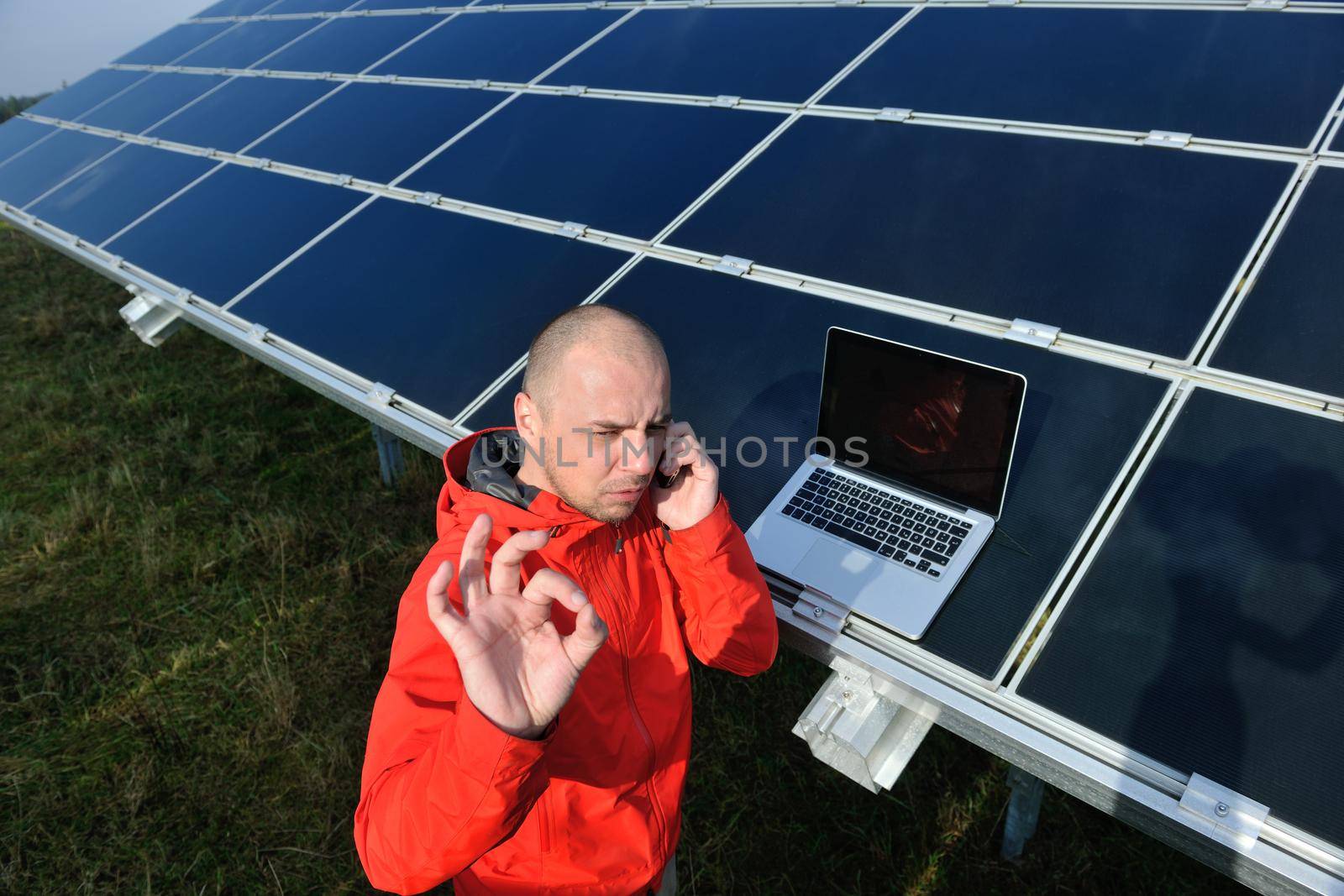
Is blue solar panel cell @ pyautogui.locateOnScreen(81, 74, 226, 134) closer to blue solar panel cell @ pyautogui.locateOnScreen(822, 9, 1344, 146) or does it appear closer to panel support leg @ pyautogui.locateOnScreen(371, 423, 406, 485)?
panel support leg @ pyautogui.locateOnScreen(371, 423, 406, 485)

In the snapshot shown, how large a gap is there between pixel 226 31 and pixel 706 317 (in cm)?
948

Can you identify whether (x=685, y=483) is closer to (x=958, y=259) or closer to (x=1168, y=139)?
(x=958, y=259)

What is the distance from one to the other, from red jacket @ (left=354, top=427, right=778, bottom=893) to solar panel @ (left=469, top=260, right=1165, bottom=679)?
401mm

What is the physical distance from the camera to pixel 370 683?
4.44 metres

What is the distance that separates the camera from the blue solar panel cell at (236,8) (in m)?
10.3

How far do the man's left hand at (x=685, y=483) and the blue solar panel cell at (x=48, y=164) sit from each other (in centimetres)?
734

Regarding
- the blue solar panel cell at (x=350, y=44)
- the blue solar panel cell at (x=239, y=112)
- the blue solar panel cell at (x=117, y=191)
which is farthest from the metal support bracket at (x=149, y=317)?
the blue solar panel cell at (x=350, y=44)

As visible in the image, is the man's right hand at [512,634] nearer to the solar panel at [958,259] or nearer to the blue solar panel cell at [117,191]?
the solar panel at [958,259]

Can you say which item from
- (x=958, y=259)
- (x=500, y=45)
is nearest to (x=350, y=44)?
(x=500, y=45)

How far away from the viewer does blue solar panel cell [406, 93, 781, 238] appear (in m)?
3.96

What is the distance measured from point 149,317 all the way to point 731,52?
379 centimetres

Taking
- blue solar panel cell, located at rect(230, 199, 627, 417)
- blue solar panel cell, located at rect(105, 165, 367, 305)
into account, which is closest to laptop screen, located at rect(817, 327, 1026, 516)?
blue solar panel cell, located at rect(230, 199, 627, 417)

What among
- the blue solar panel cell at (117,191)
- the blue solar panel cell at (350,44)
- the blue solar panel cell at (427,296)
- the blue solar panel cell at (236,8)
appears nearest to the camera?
the blue solar panel cell at (427,296)

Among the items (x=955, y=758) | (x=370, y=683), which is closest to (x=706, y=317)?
(x=955, y=758)
